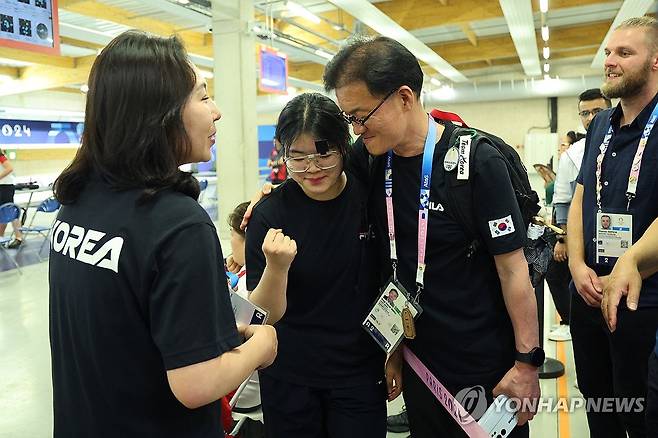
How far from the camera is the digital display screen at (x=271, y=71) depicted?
6595 millimetres

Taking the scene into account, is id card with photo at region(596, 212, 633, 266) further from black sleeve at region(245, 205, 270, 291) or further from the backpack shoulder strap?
black sleeve at region(245, 205, 270, 291)

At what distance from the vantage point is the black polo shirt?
1.58 metres

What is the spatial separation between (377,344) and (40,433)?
2.26 metres

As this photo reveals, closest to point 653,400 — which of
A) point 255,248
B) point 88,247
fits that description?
point 255,248

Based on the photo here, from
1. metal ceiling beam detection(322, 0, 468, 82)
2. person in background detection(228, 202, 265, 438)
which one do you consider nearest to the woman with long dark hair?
person in background detection(228, 202, 265, 438)

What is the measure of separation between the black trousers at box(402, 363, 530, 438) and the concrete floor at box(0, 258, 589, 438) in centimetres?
114

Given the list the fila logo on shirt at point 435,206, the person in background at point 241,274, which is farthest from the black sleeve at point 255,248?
the person in background at point 241,274

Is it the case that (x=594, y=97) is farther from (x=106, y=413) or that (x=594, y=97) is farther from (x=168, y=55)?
(x=106, y=413)

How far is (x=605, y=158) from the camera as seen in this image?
1.74 m

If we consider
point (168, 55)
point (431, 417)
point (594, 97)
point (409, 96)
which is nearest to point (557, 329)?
point (594, 97)

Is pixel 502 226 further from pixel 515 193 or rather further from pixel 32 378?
pixel 32 378

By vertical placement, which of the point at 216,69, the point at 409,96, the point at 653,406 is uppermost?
the point at 216,69

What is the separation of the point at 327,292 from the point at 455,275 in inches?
A: 14.3

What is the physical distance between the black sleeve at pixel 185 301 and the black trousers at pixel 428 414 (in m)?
0.84
